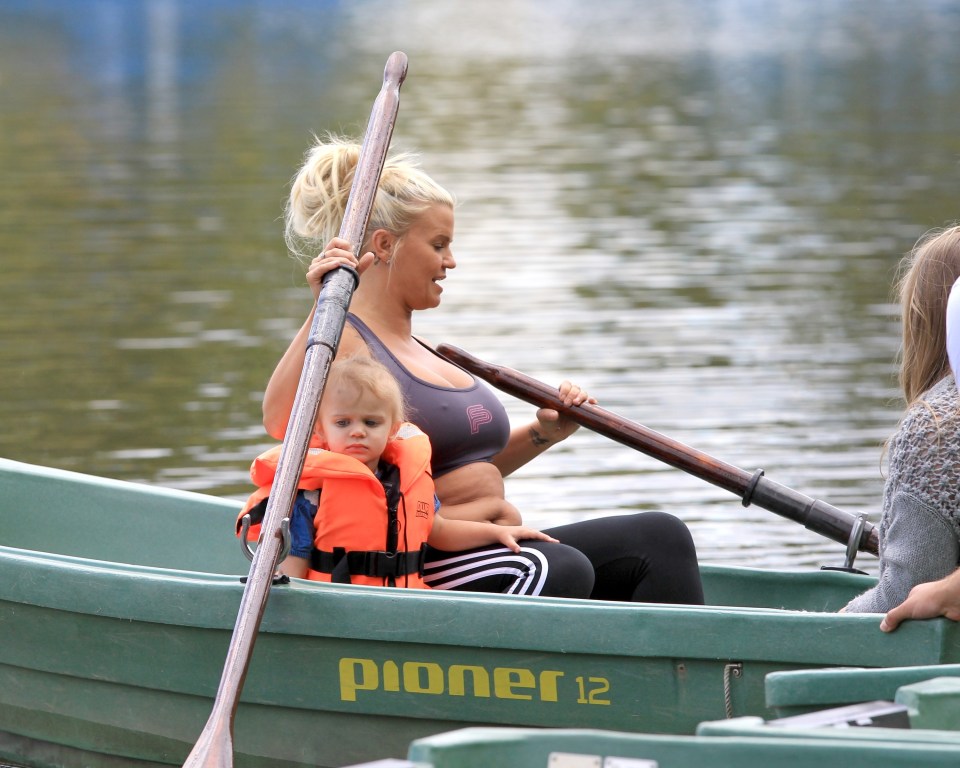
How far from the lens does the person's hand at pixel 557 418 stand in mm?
4270

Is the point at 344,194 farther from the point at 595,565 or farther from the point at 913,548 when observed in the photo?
the point at 913,548

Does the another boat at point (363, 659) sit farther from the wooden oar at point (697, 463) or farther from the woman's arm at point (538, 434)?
the woman's arm at point (538, 434)

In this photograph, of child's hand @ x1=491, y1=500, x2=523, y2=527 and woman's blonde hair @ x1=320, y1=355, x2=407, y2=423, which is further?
child's hand @ x1=491, y1=500, x2=523, y2=527

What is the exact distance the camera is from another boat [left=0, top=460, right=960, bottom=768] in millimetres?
3479

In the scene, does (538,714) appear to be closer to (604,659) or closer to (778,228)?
(604,659)

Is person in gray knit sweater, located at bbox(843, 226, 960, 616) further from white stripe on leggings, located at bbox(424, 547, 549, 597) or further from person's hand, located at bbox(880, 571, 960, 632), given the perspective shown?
white stripe on leggings, located at bbox(424, 547, 549, 597)

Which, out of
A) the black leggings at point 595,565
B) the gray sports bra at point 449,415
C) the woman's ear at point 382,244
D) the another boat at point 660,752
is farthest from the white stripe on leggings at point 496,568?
the another boat at point 660,752

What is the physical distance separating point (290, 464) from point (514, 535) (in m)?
0.62

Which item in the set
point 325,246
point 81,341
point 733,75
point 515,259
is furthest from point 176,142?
point 325,246

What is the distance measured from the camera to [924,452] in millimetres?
3230

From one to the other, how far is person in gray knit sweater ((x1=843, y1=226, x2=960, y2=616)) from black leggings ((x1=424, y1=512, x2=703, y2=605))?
22.1 inches

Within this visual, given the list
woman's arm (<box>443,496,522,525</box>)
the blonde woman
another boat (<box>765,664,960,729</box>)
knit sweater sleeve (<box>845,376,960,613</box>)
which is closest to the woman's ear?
the blonde woman

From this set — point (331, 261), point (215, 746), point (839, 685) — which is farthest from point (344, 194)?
point (839, 685)

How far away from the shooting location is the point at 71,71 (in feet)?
95.5
